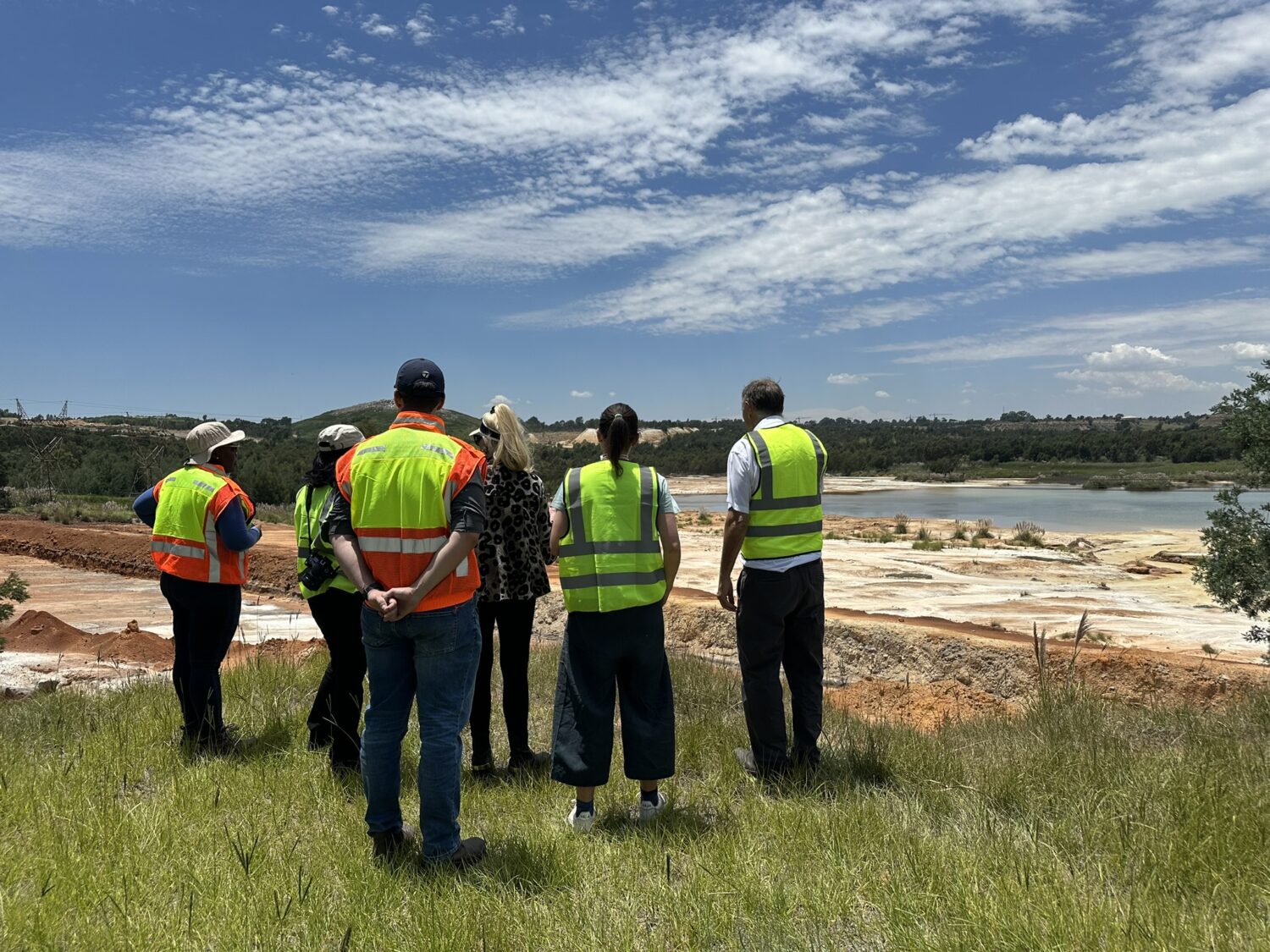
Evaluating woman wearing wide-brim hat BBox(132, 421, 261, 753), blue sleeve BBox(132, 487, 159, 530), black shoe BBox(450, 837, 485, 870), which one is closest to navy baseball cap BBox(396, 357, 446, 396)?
woman wearing wide-brim hat BBox(132, 421, 261, 753)

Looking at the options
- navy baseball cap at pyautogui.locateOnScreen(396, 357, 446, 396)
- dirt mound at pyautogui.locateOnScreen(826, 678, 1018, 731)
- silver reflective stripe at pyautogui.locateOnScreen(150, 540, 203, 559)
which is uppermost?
navy baseball cap at pyautogui.locateOnScreen(396, 357, 446, 396)

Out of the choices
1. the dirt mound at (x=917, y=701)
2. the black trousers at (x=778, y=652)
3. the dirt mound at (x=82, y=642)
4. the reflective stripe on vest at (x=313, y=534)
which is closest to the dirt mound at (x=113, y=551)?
the dirt mound at (x=82, y=642)

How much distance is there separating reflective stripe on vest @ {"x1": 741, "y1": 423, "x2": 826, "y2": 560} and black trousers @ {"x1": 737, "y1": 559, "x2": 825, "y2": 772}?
0.45 feet

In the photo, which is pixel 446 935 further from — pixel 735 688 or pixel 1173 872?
pixel 735 688

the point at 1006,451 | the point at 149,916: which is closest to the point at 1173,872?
the point at 149,916

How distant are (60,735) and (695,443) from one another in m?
141

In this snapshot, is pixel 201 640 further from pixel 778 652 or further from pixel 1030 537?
pixel 1030 537

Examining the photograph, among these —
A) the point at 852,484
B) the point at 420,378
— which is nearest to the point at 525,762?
the point at 420,378

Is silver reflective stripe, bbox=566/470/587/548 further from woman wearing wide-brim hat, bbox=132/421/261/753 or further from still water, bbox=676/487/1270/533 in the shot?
still water, bbox=676/487/1270/533

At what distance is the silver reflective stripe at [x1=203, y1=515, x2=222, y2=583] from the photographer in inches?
193

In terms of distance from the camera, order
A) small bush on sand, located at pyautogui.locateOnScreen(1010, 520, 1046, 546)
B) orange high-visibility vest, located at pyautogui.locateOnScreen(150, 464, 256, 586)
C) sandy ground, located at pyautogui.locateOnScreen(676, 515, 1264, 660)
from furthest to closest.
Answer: small bush on sand, located at pyautogui.locateOnScreen(1010, 520, 1046, 546) → sandy ground, located at pyautogui.locateOnScreen(676, 515, 1264, 660) → orange high-visibility vest, located at pyautogui.locateOnScreen(150, 464, 256, 586)

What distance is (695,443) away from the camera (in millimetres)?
145875

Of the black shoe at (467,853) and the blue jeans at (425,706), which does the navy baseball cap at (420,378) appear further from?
the black shoe at (467,853)

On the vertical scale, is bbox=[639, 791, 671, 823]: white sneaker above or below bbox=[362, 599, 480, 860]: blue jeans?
below
